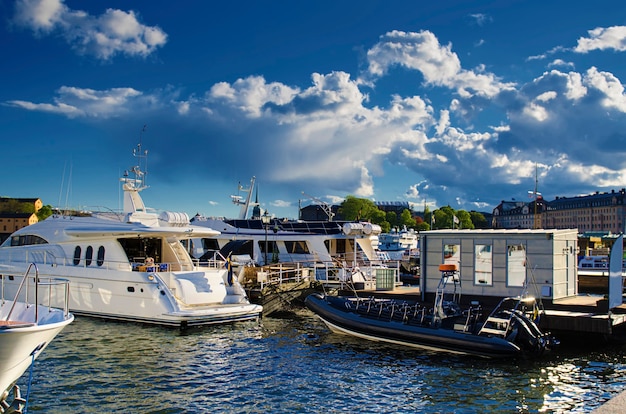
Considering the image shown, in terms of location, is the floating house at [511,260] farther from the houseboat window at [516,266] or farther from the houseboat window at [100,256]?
the houseboat window at [100,256]

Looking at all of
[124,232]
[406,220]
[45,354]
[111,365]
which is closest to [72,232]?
[124,232]

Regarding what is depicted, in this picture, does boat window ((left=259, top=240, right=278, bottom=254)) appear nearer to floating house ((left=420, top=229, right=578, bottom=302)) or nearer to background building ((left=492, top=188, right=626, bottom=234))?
floating house ((left=420, top=229, right=578, bottom=302))

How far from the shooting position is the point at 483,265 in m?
21.5

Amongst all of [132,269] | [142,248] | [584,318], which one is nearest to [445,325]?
[584,318]

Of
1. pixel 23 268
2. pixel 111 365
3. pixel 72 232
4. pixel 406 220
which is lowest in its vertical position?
Result: pixel 111 365

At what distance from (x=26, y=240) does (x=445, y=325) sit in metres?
20.5

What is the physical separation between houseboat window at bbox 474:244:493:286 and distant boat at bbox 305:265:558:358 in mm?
1123

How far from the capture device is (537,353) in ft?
55.8

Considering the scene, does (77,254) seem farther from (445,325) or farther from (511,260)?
(511,260)

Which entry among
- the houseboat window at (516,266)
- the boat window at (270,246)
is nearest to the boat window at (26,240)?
the boat window at (270,246)

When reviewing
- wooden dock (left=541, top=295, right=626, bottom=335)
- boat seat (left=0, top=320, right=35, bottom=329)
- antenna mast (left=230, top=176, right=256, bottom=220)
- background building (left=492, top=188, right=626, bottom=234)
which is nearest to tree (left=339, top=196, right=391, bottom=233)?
background building (left=492, top=188, right=626, bottom=234)

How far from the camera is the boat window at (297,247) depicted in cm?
3756

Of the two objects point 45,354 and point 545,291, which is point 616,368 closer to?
point 545,291

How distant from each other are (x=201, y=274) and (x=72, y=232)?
21.1 feet
